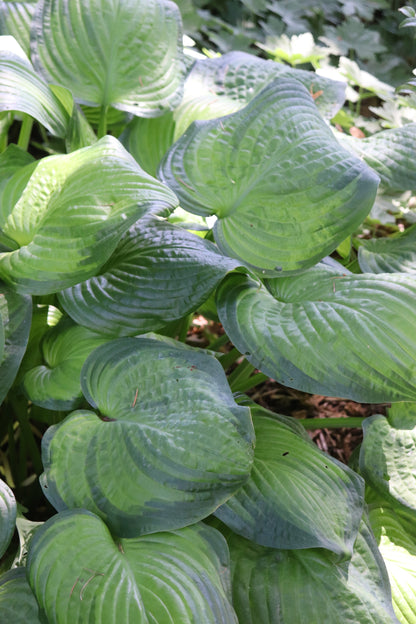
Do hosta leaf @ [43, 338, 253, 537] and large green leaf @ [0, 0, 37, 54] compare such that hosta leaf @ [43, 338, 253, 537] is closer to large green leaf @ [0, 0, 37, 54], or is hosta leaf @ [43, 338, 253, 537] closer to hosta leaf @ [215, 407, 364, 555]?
hosta leaf @ [215, 407, 364, 555]

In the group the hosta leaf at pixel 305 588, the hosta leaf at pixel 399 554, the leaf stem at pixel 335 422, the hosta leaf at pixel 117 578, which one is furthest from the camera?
the leaf stem at pixel 335 422

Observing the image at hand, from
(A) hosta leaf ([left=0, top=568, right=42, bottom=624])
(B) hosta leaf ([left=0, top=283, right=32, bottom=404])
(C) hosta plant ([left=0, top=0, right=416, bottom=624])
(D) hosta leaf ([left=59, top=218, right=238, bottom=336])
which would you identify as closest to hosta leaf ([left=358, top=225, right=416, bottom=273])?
(C) hosta plant ([left=0, top=0, right=416, bottom=624])

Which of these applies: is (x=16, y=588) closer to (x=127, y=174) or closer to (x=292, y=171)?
(x=127, y=174)

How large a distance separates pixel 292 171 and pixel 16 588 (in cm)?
64

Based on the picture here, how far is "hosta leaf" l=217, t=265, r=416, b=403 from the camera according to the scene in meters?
0.71

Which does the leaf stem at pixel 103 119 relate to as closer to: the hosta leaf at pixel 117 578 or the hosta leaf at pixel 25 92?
the hosta leaf at pixel 25 92

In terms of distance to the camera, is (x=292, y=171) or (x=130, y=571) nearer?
(x=130, y=571)

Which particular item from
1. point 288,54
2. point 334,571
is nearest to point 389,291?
point 334,571

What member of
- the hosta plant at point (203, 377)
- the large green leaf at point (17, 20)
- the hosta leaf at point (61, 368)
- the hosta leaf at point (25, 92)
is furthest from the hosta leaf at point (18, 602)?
the large green leaf at point (17, 20)

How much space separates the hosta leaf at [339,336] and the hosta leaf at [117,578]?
242 millimetres

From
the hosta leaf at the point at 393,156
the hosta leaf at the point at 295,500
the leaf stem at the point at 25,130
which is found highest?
the hosta leaf at the point at 393,156

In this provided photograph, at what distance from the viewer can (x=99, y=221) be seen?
2.41 ft

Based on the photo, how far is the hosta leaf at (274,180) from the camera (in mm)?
802

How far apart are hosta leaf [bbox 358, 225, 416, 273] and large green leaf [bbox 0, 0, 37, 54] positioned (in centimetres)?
75
